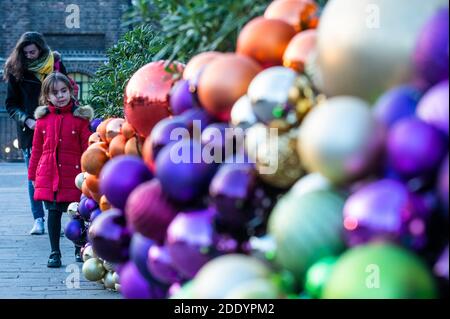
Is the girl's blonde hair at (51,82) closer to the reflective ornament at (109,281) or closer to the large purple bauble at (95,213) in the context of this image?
the large purple bauble at (95,213)

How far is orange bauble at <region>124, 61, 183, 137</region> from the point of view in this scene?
328 cm

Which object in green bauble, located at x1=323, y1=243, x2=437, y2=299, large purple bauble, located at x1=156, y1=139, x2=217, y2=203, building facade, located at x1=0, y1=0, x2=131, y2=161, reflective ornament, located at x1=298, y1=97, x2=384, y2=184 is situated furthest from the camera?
building facade, located at x1=0, y1=0, x2=131, y2=161

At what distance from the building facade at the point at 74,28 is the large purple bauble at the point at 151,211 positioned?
73.8ft

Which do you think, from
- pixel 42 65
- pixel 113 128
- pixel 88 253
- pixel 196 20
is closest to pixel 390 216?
pixel 196 20

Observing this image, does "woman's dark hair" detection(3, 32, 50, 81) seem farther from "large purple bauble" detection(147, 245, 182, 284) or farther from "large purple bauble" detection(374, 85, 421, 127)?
"large purple bauble" detection(374, 85, 421, 127)

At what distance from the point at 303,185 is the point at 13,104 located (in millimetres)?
5603

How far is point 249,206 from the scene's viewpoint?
2303mm

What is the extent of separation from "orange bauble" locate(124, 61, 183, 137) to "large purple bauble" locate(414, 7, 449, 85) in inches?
54.7

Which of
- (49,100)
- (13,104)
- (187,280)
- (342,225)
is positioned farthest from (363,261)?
(13,104)

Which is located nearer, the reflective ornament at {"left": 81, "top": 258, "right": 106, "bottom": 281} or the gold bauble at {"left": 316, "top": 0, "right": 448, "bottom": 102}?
the gold bauble at {"left": 316, "top": 0, "right": 448, "bottom": 102}

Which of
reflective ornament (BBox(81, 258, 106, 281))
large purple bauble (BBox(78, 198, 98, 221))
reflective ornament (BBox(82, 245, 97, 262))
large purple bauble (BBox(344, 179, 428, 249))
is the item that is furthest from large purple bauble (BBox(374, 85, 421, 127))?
reflective ornament (BBox(82, 245, 97, 262))

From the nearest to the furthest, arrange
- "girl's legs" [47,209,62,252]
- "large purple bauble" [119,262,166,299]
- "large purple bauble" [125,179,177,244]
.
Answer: "large purple bauble" [125,179,177,244], "large purple bauble" [119,262,166,299], "girl's legs" [47,209,62,252]

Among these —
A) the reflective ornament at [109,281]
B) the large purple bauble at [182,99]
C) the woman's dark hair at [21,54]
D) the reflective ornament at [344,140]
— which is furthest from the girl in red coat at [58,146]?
the reflective ornament at [344,140]

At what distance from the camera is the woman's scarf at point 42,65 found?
7074 mm
